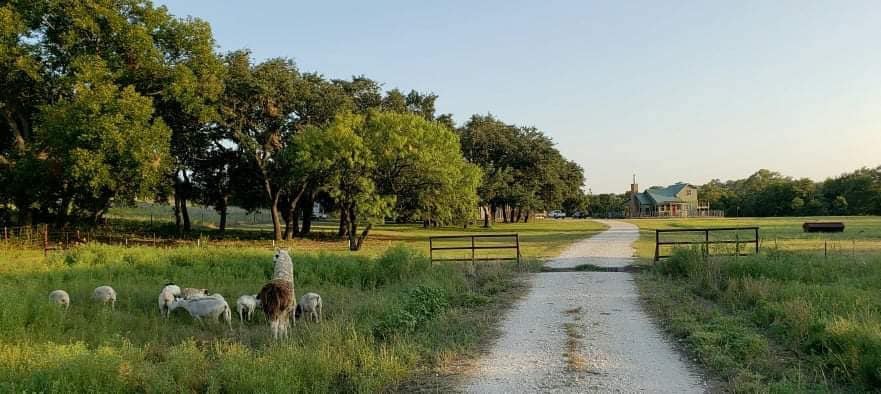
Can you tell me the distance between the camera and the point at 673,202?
4562 inches

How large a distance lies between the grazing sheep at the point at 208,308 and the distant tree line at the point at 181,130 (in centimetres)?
1857

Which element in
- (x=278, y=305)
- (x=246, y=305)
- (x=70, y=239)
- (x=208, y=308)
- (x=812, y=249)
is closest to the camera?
(x=278, y=305)

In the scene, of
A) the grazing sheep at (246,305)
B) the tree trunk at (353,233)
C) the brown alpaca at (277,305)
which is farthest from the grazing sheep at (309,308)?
the tree trunk at (353,233)

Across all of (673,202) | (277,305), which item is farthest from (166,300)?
(673,202)

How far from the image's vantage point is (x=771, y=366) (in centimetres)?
771

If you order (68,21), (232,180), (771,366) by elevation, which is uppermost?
(68,21)

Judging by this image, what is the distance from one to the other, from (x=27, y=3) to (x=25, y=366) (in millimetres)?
28313

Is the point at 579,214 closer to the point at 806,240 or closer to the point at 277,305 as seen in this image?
the point at 806,240

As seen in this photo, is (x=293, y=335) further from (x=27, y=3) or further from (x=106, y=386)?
(x=27, y=3)

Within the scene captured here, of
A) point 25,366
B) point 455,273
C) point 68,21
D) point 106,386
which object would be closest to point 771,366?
point 106,386

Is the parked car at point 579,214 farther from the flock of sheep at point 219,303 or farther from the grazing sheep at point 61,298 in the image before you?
the grazing sheep at point 61,298

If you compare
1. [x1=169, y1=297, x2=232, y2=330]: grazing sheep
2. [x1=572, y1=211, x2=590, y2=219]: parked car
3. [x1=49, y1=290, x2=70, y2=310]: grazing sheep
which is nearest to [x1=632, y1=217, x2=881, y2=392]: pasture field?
[x1=169, y1=297, x2=232, y2=330]: grazing sheep

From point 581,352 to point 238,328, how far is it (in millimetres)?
6382

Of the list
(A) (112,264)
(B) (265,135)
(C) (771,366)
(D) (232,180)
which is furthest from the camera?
(D) (232,180)
